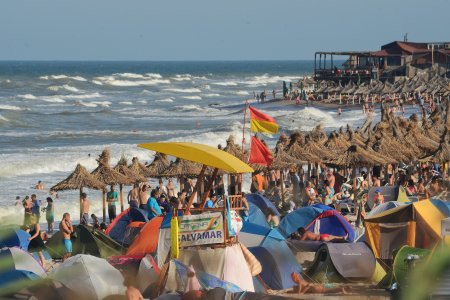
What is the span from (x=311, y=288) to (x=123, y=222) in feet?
13.5

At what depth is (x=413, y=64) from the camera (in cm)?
6212

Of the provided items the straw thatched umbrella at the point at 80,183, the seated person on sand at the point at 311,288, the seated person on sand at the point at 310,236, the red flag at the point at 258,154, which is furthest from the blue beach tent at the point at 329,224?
the straw thatched umbrella at the point at 80,183

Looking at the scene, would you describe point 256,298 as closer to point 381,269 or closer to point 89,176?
point 381,269

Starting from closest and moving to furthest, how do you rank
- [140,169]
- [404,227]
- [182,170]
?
1. [404,227]
2. [182,170]
3. [140,169]

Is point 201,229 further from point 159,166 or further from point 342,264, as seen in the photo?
point 159,166

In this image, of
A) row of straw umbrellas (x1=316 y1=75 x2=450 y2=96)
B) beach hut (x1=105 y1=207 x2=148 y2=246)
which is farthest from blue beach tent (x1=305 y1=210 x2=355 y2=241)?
row of straw umbrellas (x1=316 y1=75 x2=450 y2=96)

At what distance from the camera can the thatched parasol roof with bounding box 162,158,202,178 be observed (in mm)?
16641

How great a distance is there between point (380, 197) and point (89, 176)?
5.00 metres

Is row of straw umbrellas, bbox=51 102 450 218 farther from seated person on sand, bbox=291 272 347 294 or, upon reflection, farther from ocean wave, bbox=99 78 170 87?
ocean wave, bbox=99 78 170 87

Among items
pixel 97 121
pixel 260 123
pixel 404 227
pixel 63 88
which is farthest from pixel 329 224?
pixel 63 88

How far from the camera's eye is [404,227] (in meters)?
10.2

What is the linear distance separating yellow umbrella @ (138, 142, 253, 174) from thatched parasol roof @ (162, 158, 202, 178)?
8.84 m

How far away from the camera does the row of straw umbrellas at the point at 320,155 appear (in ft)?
52.1

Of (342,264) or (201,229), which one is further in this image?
(342,264)
